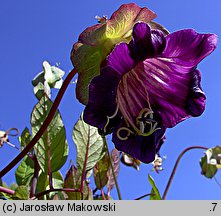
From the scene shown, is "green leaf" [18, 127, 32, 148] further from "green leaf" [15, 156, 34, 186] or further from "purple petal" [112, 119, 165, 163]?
"purple petal" [112, 119, 165, 163]

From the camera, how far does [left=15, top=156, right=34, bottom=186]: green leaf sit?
3.33ft

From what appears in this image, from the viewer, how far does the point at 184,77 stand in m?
0.76

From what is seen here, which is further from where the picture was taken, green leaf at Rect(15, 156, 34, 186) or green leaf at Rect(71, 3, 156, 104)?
green leaf at Rect(15, 156, 34, 186)

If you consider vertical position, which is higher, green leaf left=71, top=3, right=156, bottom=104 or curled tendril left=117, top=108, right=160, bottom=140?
green leaf left=71, top=3, right=156, bottom=104

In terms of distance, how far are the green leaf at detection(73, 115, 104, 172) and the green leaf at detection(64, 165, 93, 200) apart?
1cm

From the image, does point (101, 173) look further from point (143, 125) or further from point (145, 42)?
point (145, 42)

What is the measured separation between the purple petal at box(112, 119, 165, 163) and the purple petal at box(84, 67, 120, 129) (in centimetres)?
4

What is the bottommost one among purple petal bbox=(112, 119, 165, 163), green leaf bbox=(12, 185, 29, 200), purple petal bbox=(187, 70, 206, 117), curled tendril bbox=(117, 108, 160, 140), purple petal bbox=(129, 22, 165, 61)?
green leaf bbox=(12, 185, 29, 200)

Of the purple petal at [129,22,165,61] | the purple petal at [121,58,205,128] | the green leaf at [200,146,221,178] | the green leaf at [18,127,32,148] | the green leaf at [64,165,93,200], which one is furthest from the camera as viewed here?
the green leaf at [200,146,221,178]

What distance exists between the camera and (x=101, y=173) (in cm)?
99

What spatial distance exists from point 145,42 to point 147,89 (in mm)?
132

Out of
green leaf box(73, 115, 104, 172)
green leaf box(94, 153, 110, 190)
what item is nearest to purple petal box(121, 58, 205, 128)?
green leaf box(73, 115, 104, 172)

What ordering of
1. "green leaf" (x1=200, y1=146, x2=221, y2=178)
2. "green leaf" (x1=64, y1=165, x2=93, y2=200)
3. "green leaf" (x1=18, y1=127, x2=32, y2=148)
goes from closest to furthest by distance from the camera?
"green leaf" (x1=64, y1=165, x2=93, y2=200) → "green leaf" (x1=18, y1=127, x2=32, y2=148) → "green leaf" (x1=200, y1=146, x2=221, y2=178)

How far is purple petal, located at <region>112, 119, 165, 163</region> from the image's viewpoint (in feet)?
2.39
